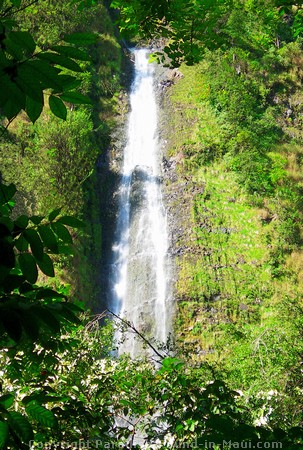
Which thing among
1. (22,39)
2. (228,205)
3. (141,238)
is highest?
(228,205)

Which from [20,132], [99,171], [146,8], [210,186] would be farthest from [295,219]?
[146,8]

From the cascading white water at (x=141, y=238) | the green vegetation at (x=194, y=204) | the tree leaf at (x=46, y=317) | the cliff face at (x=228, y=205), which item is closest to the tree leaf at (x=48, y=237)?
the green vegetation at (x=194, y=204)

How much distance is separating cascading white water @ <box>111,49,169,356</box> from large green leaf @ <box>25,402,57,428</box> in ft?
42.5

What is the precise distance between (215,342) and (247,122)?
969 cm

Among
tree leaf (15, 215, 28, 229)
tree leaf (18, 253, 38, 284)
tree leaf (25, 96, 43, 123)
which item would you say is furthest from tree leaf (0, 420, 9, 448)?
tree leaf (25, 96, 43, 123)

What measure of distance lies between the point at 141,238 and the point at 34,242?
15.8 meters

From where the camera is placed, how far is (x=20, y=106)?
865 mm

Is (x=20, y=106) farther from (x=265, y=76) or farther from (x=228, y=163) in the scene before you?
(x=265, y=76)

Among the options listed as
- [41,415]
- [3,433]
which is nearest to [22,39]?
[3,433]

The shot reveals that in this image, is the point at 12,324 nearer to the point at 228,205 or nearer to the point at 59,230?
the point at 59,230

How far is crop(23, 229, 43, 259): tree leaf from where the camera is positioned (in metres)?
Result: 1.08

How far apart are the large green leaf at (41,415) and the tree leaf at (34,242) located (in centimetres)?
45

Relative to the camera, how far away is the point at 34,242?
1.09 m

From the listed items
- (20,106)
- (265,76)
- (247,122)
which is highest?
(265,76)
